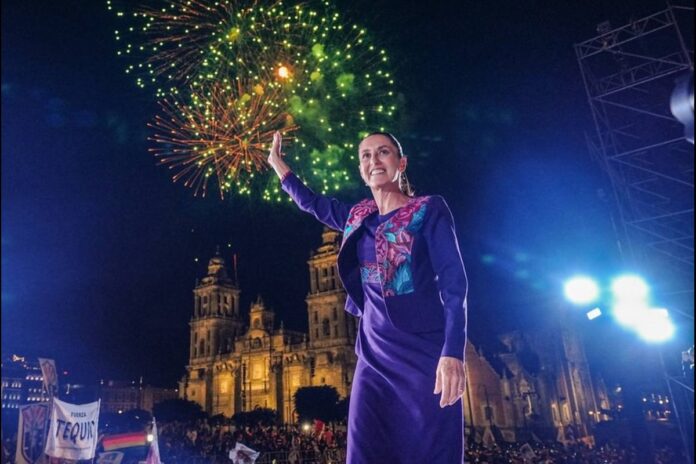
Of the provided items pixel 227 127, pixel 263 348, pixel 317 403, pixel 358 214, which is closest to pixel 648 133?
pixel 227 127

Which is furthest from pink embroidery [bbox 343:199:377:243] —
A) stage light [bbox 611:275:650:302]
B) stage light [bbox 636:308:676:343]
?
stage light [bbox 611:275:650:302]

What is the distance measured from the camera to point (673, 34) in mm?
10508

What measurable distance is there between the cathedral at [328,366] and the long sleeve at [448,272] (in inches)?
1279

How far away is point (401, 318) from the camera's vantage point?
2.74m

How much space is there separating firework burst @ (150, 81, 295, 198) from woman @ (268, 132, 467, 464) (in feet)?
19.6

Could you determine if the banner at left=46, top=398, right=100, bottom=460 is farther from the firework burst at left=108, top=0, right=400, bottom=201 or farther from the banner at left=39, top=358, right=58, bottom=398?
the firework burst at left=108, top=0, right=400, bottom=201

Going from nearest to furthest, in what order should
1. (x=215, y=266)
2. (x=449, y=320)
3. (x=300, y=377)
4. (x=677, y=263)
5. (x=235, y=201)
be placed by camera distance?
(x=449, y=320), (x=677, y=263), (x=235, y=201), (x=300, y=377), (x=215, y=266)

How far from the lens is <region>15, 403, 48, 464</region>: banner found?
8.82m

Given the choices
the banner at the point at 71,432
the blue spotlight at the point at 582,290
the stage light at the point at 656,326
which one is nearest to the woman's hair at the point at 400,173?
the banner at the point at 71,432

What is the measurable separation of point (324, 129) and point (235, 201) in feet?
46.7

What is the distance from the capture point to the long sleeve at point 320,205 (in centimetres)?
352

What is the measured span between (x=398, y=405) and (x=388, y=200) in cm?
128

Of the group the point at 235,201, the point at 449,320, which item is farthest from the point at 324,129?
the point at 235,201

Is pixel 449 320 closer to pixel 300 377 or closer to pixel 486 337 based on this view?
pixel 486 337
